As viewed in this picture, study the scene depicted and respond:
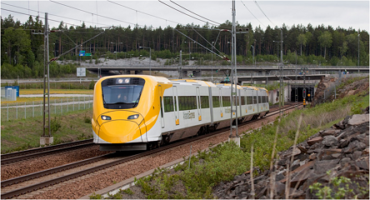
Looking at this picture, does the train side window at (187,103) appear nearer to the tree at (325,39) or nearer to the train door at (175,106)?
the train door at (175,106)

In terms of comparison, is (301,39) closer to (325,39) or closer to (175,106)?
(325,39)

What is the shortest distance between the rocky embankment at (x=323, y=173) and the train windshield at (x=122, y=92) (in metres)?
6.29

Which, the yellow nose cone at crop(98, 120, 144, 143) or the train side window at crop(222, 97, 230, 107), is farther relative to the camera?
the train side window at crop(222, 97, 230, 107)

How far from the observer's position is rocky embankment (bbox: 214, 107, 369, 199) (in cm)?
623

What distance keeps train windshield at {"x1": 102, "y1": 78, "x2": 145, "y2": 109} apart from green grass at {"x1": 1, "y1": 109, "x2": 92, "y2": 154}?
6.94 meters

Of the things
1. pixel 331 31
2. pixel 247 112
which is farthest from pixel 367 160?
pixel 331 31

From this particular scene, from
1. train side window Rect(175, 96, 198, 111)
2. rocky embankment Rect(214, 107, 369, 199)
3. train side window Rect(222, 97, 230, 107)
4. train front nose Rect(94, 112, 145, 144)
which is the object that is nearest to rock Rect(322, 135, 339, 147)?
rocky embankment Rect(214, 107, 369, 199)

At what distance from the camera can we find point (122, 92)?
16312 millimetres

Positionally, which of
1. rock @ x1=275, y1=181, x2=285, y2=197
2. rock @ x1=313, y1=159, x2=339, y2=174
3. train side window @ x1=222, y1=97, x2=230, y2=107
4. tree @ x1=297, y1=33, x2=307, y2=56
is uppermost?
tree @ x1=297, y1=33, x2=307, y2=56

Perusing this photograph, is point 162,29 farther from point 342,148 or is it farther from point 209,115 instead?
point 342,148

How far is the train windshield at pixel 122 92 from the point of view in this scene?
16025 mm

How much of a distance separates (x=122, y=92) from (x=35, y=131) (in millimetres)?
11204

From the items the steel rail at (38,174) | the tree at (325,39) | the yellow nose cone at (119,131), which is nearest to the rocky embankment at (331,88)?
the yellow nose cone at (119,131)

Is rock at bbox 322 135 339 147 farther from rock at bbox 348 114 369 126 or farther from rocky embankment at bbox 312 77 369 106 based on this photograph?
rocky embankment at bbox 312 77 369 106
